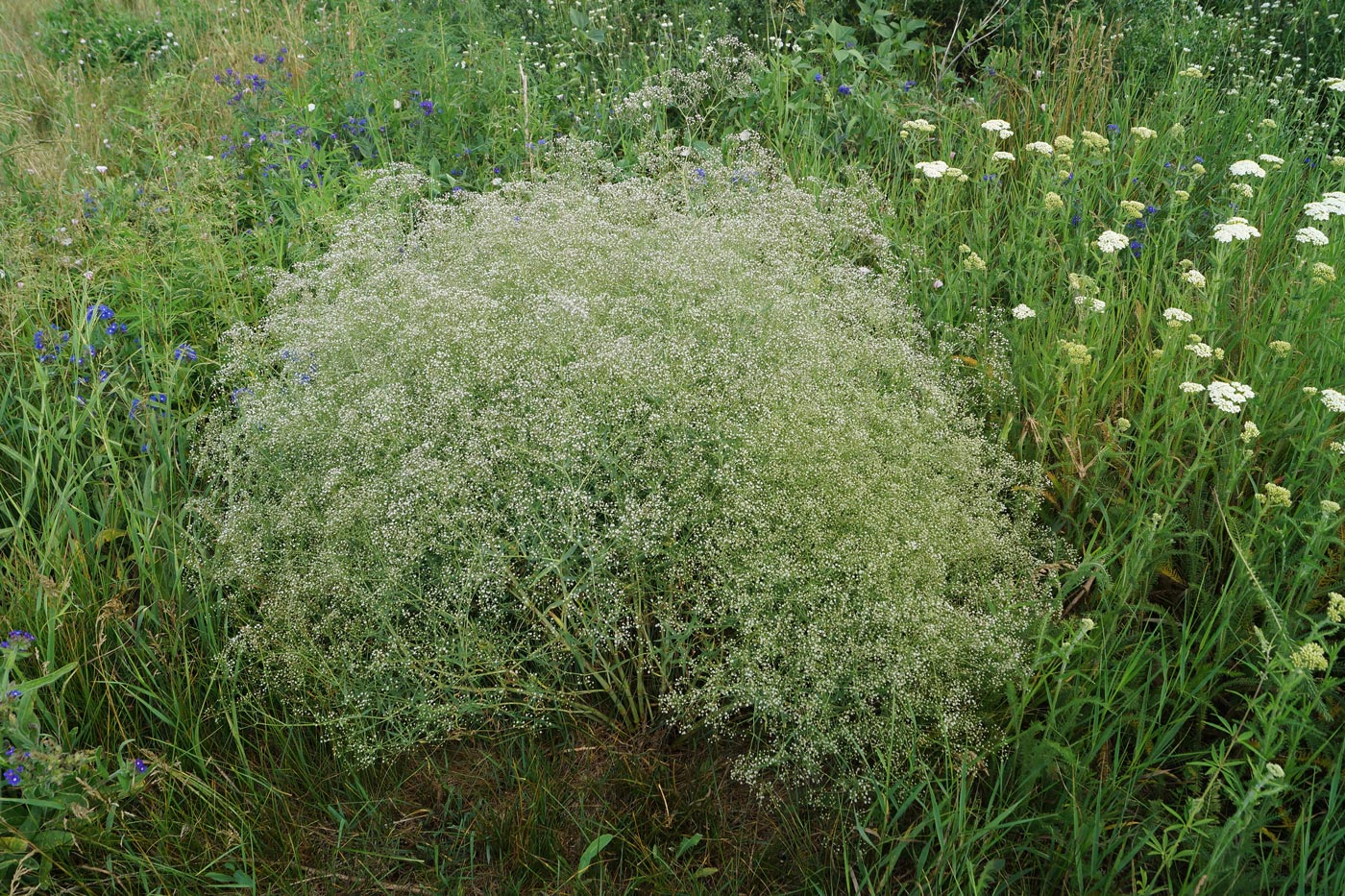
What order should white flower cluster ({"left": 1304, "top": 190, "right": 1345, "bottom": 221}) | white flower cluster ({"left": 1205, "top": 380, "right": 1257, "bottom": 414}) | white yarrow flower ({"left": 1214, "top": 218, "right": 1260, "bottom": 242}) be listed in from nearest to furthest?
1. white flower cluster ({"left": 1205, "top": 380, "right": 1257, "bottom": 414})
2. white yarrow flower ({"left": 1214, "top": 218, "right": 1260, "bottom": 242})
3. white flower cluster ({"left": 1304, "top": 190, "right": 1345, "bottom": 221})

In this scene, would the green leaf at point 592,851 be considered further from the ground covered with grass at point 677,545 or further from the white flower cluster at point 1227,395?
the white flower cluster at point 1227,395

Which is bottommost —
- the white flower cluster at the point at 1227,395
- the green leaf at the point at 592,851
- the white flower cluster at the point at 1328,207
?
the green leaf at the point at 592,851

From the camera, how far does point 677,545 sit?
102 inches

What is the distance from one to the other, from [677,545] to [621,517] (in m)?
0.24

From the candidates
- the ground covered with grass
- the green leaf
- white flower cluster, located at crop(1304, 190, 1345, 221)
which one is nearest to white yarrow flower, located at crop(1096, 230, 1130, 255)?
the ground covered with grass

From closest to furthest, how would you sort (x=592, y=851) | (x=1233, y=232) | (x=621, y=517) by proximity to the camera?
(x=592, y=851)
(x=621, y=517)
(x=1233, y=232)

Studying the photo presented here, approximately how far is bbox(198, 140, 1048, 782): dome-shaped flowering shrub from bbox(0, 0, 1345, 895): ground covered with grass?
0.02 metres

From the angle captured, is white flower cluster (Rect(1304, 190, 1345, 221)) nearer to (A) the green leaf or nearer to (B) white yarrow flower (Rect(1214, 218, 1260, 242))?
(B) white yarrow flower (Rect(1214, 218, 1260, 242))

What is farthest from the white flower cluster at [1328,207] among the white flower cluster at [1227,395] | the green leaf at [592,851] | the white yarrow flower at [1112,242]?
the green leaf at [592,851]

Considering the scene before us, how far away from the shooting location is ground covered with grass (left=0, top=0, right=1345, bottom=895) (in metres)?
2.32

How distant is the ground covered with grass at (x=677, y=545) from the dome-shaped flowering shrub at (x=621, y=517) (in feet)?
0.06

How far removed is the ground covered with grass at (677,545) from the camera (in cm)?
232

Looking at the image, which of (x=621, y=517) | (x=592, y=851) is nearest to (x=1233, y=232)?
(x=621, y=517)

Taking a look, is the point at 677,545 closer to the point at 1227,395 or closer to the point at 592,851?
the point at 592,851
